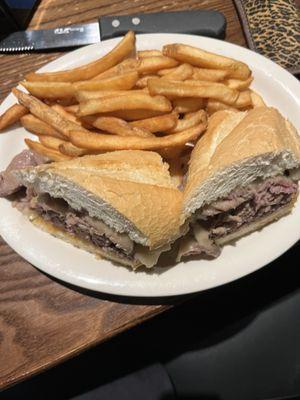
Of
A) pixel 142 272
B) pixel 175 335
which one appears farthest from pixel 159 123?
pixel 175 335

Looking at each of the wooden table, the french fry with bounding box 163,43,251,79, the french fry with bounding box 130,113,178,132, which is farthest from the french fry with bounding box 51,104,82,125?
the wooden table

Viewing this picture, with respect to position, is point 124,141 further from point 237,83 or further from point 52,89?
point 237,83

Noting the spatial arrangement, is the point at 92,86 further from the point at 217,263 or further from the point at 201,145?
the point at 217,263

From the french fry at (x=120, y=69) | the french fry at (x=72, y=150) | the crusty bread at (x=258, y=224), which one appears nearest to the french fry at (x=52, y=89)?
the french fry at (x=120, y=69)

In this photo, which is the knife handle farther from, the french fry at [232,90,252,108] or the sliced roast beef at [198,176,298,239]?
the sliced roast beef at [198,176,298,239]

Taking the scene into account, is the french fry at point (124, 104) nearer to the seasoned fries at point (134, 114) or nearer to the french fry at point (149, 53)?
the seasoned fries at point (134, 114)
